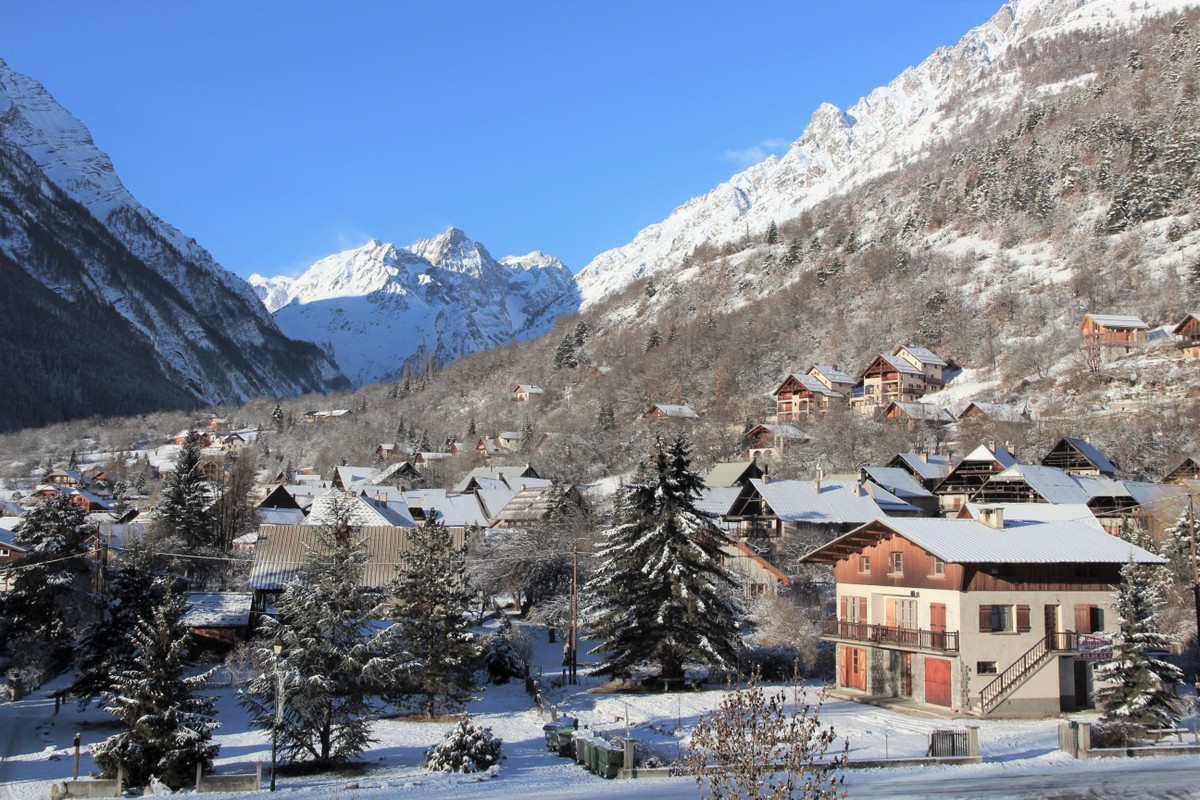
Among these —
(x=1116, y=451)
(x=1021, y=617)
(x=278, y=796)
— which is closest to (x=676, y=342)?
(x=1116, y=451)

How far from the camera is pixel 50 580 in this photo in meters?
→ 46.9

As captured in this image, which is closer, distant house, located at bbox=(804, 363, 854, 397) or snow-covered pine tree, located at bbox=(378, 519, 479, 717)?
snow-covered pine tree, located at bbox=(378, 519, 479, 717)

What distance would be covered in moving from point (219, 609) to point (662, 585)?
2511 cm

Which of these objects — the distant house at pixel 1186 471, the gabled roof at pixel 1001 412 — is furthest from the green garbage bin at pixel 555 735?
the gabled roof at pixel 1001 412

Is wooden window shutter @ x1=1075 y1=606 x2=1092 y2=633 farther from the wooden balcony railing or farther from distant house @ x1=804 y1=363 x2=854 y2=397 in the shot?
distant house @ x1=804 y1=363 x2=854 y2=397

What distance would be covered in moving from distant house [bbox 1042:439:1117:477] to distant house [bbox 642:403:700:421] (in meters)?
45.7

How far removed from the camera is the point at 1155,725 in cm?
3086

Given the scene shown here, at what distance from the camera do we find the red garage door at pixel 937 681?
36.3 m

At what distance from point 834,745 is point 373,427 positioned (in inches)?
5875

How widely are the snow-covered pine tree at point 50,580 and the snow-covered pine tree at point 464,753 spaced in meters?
26.1

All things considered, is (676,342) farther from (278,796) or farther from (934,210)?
(278,796)

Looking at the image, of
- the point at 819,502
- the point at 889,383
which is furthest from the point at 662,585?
the point at 889,383

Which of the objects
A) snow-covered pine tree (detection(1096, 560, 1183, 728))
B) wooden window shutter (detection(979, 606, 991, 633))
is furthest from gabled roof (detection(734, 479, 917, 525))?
snow-covered pine tree (detection(1096, 560, 1183, 728))

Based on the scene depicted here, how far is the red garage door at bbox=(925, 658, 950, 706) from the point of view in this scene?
36.3m
